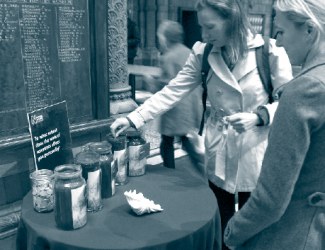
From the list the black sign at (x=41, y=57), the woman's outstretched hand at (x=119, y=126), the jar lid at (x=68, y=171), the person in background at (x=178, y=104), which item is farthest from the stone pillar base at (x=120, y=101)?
the jar lid at (x=68, y=171)

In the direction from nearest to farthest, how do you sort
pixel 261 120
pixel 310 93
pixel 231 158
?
pixel 310 93 < pixel 261 120 < pixel 231 158

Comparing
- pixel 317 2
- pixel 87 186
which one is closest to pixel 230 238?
pixel 87 186

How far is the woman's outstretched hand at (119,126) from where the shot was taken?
6.55ft

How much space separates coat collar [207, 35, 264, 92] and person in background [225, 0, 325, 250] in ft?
2.72

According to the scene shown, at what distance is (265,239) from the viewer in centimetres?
117

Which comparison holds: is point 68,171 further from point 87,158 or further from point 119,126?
point 119,126

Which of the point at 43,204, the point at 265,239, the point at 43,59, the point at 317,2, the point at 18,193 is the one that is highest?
the point at 317,2

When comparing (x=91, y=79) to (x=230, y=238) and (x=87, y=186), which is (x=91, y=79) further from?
(x=230, y=238)

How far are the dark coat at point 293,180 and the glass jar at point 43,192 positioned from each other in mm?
818

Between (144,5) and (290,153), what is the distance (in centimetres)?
1085

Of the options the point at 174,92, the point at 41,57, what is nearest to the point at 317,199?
the point at 174,92

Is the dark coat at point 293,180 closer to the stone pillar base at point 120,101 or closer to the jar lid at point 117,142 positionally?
the jar lid at point 117,142

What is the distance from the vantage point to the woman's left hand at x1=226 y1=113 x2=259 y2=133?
171cm

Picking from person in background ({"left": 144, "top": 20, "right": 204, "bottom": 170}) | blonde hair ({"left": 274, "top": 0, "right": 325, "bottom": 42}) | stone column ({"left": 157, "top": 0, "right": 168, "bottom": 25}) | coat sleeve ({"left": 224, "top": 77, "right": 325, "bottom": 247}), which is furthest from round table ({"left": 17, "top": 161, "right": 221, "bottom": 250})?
stone column ({"left": 157, "top": 0, "right": 168, "bottom": 25})
